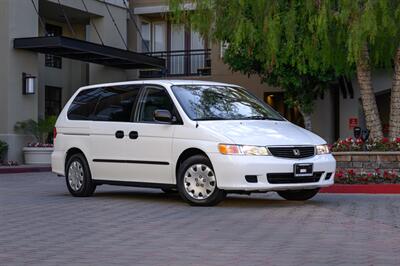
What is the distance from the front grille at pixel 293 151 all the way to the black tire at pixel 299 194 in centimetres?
99

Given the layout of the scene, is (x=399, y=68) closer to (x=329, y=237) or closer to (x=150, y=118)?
(x=150, y=118)

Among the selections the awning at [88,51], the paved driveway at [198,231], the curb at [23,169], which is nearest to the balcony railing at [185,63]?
the awning at [88,51]

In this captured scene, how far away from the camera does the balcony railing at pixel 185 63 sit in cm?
2880

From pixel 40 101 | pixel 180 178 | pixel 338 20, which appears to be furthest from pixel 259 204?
pixel 40 101

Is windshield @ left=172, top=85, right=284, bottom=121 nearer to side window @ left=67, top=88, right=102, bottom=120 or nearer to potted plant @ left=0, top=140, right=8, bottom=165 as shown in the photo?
side window @ left=67, top=88, right=102, bottom=120

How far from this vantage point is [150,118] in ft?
37.3

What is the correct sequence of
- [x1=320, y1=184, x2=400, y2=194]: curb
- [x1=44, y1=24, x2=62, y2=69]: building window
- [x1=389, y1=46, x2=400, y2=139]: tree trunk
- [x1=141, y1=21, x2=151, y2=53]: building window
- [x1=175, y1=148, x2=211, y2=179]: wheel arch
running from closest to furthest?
[x1=175, y1=148, x2=211, y2=179]: wheel arch < [x1=320, y1=184, x2=400, y2=194]: curb < [x1=389, y1=46, x2=400, y2=139]: tree trunk < [x1=44, y1=24, x2=62, y2=69]: building window < [x1=141, y1=21, x2=151, y2=53]: building window

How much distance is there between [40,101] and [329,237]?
20.8 meters

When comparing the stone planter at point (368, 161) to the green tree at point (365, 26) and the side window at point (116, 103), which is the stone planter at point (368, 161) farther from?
the side window at point (116, 103)

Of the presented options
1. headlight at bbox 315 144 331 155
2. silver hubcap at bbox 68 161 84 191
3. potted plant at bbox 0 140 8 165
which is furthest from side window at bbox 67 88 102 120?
potted plant at bbox 0 140 8 165

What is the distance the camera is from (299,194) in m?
11.4

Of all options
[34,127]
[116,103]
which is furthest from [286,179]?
[34,127]

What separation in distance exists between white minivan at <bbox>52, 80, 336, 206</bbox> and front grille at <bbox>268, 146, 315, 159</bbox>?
0.01 m

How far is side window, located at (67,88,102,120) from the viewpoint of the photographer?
12398 mm
